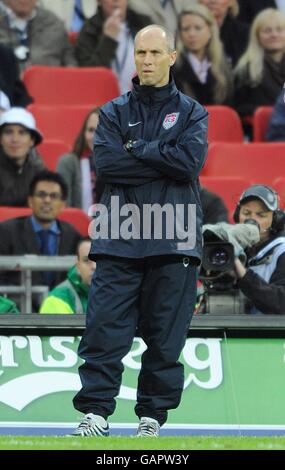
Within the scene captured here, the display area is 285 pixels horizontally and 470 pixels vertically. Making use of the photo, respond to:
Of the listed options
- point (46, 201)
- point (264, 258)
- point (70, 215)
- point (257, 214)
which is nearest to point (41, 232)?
point (46, 201)

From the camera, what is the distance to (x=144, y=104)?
706 centimetres

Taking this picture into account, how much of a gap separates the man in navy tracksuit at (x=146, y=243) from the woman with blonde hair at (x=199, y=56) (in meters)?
6.24

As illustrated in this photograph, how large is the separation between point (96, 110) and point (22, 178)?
1.00 m

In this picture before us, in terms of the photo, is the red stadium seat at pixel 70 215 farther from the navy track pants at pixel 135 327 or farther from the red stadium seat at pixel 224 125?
the navy track pants at pixel 135 327

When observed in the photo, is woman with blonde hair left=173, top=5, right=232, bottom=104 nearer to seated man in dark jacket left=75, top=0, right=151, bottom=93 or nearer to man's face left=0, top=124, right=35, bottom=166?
seated man in dark jacket left=75, top=0, right=151, bottom=93

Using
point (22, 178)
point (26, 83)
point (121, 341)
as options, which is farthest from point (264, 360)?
point (26, 83)

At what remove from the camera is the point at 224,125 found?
523 inches

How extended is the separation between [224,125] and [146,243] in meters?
6.44

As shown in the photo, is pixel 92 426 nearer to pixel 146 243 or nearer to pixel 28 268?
pixel 146 243

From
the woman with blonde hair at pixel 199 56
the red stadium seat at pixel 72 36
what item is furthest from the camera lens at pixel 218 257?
the red stadium seat at pixel 72 36

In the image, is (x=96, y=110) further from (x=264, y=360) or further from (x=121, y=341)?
(x=121, y=341)

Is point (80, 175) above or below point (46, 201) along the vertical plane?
above

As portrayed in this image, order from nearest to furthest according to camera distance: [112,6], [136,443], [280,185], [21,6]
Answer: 1. [136,443]
2. [280,185]
3. [21,6]
4. [112,6]

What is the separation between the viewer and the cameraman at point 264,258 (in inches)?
334
